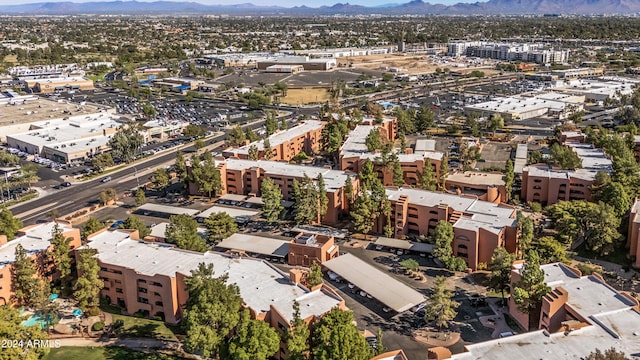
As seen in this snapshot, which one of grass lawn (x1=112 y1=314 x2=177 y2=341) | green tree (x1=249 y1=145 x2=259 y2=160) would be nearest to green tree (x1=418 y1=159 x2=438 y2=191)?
green tree (x1=249 y1=145 x2=259 y2=160)

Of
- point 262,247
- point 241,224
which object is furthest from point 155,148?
point 262,247

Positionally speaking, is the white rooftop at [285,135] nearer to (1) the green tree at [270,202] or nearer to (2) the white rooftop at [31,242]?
(1) the green tree at [270,202]

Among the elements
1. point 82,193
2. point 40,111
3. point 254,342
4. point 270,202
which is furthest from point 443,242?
point 40,111

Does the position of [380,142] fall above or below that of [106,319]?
above

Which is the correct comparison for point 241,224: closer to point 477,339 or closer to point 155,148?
point 477,339

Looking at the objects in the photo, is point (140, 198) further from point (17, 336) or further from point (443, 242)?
point (443, 242)

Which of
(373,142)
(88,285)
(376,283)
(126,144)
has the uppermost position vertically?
(373,142)

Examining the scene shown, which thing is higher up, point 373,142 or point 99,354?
point 373,142
